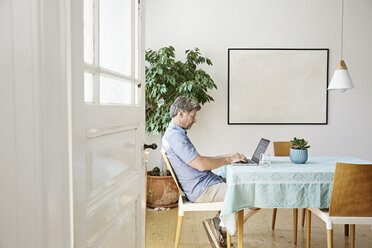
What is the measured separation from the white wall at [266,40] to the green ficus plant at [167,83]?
47cm

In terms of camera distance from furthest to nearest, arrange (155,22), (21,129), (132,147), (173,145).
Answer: (155,22), (173,145), (132,147), (21,129)

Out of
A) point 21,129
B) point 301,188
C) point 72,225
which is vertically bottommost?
point 301,188

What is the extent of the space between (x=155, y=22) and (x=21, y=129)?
3.71 m

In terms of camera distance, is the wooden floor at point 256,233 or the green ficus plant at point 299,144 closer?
the green ficus plant at point 299,144

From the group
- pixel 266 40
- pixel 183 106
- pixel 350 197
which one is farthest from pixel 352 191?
pixel 266 40

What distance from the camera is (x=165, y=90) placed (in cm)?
357

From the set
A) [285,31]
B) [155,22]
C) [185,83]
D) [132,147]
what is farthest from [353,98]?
[132,147]

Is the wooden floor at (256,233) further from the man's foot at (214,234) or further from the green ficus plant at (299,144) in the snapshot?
the green ficus plant at (299,144)

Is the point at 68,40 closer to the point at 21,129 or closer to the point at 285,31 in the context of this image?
the point at 21,129

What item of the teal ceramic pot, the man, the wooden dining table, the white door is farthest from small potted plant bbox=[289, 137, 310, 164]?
the white door

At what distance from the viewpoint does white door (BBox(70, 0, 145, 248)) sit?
0.87 metres

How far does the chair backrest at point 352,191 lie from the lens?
6.77 ft

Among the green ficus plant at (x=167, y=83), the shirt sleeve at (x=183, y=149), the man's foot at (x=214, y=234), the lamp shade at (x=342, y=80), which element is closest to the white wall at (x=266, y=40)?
the green ficus plant at (x=167, y=83)

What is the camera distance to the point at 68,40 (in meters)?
0.82
